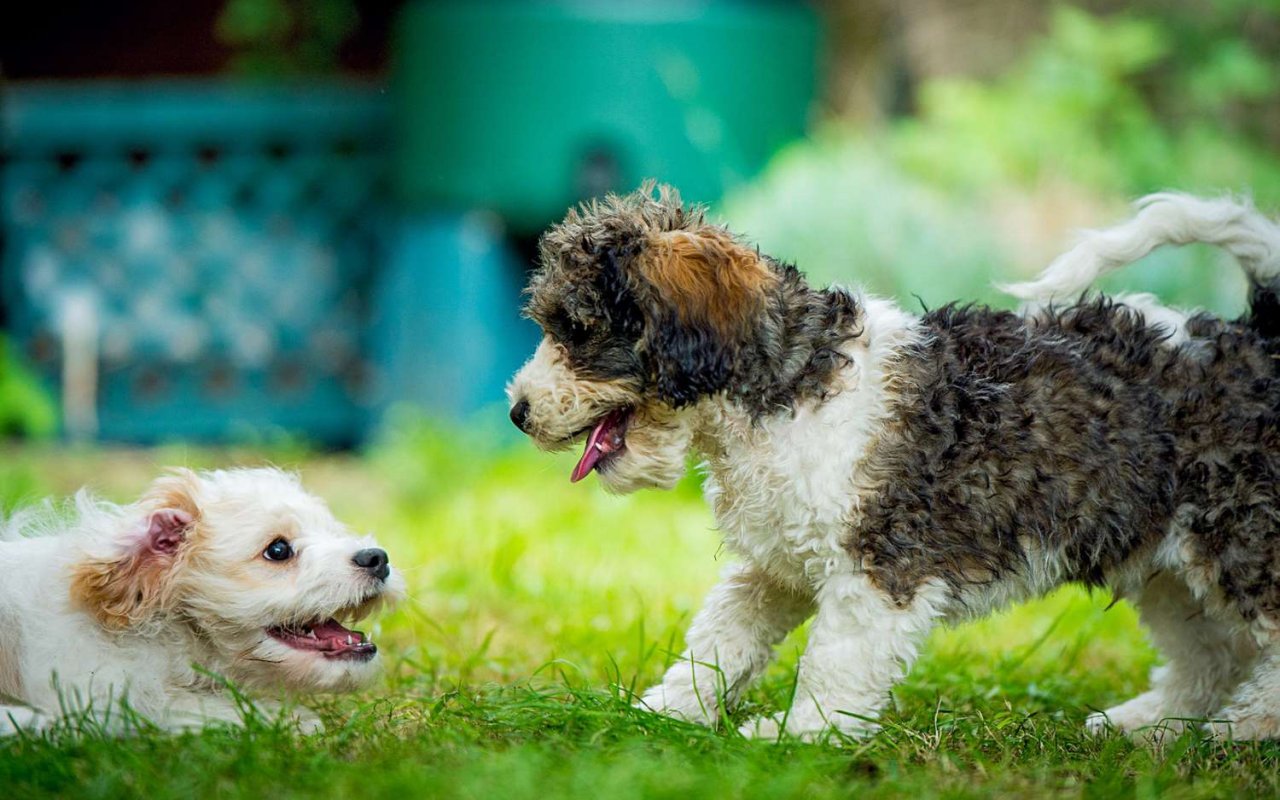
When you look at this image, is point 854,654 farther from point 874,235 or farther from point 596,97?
point 596,97

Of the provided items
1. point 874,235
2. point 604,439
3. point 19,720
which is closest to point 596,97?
point 874,235

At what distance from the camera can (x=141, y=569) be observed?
430cm

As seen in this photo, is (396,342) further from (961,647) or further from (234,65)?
(961,647)

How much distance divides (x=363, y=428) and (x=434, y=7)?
11.2 ft

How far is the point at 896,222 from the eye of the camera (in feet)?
28.3

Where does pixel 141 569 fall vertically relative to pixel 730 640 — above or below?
below

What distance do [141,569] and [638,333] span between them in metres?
1.60

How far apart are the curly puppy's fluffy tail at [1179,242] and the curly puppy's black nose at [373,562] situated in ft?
6.82

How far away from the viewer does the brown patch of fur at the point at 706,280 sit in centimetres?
408

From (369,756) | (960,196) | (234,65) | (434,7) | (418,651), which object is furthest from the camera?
(234,65)

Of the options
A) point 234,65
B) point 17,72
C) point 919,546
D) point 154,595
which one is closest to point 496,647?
point 154,595

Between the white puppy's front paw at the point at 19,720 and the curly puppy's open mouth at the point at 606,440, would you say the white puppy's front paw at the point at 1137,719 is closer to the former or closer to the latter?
the curly puppy's open mouth at the point at 606,440

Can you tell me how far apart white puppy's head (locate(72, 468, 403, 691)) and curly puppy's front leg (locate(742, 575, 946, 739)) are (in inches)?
48.9

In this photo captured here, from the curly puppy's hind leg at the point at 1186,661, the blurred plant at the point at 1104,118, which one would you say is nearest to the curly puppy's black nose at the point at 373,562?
the curly puppy's hind leg at the point at 1186,661
